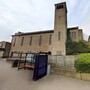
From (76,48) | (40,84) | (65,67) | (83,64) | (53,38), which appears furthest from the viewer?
(53,38)

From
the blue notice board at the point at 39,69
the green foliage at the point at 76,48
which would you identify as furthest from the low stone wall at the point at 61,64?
the green foliage at the point at 76,48

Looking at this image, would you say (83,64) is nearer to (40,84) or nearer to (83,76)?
(83,76)

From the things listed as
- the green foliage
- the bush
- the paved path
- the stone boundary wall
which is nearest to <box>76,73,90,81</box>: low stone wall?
the bush

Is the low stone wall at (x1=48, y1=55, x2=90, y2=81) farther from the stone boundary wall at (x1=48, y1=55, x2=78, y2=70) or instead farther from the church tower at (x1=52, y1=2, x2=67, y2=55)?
the church tower at (x1=52, y1=2, x2=67, y2=55)

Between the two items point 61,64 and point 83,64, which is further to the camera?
point 61,64

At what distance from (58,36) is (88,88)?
555 inches

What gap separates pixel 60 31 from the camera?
19.1 metres

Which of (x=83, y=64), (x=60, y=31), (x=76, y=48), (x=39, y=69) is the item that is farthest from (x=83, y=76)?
(x=60, y=31)

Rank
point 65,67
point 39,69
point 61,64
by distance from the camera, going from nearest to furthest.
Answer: point 39,69 → point 65,67 → point 61,64

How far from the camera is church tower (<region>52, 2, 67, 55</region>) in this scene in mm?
17938

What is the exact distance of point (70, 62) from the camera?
10.1 meters

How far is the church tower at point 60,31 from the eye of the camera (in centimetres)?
1794

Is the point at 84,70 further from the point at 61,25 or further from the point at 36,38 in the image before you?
the point at 36,38

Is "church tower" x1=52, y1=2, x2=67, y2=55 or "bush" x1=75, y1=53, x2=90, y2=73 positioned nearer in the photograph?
"bush" x1=75, y1=53, x2=90, y2=73
